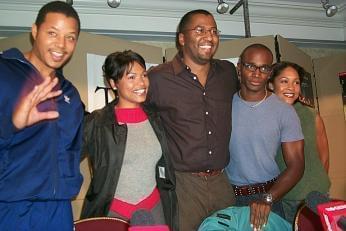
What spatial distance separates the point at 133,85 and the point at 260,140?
0.78 metres

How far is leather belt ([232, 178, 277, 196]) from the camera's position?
1938mm

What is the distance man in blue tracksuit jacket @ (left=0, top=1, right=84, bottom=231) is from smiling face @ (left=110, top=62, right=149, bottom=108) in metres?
0.32

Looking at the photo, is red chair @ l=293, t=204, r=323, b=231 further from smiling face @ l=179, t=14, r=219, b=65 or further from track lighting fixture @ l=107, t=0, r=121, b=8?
track lighting fixture @ l=107, t=0, r=121, b=8

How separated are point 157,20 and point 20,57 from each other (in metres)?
2.27

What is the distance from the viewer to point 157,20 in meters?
3.56

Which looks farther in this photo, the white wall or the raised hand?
the white wall

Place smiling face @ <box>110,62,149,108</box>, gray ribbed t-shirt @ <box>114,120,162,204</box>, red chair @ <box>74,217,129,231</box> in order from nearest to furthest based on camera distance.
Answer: red chair @ <box>74,217,129,231</box> < gray ribbed t-shirt @ <box>114,120,162,204</box> < smiling face @ <box>110,62,149,108</box>

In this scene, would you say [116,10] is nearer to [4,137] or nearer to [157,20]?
[157,20]

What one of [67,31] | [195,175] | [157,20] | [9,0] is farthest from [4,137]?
[157,20]

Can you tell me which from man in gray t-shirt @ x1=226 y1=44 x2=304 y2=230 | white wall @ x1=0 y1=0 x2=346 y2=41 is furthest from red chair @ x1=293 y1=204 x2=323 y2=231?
white wall @ x1=0 y1=0 x2=346 y2=41

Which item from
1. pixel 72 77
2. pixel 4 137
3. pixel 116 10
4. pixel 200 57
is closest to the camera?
pixel 4 137

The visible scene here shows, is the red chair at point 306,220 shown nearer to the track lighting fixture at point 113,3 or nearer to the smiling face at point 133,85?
the smiling face at point 133,85

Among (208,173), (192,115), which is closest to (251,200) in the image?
(208,173)

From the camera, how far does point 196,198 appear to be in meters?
1.92
